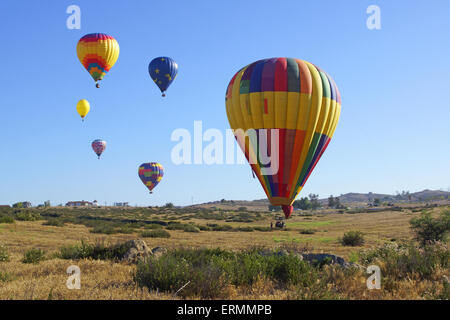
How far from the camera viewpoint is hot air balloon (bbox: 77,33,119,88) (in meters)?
40.7

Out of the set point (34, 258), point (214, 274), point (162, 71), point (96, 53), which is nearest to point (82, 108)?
point (162, 71)

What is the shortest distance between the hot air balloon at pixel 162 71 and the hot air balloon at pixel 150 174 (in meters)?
25.4

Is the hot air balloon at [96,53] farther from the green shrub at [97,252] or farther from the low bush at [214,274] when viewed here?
the low bush at [214,274]

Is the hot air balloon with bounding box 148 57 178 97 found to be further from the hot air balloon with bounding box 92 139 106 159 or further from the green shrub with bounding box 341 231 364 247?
the hot air balloon with bounding box 92 139 106 159

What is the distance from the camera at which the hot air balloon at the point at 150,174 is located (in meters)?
71.4

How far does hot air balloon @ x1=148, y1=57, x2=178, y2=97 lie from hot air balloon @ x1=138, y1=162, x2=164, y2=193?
2536 cm

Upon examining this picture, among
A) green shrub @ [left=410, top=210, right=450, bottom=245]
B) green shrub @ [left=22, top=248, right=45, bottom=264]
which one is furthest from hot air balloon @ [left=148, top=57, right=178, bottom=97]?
green shrub @ [left=22, top=248, right=45, bottom=264]

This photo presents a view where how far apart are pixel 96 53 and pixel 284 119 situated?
93.7 feet

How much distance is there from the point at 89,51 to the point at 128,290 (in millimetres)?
37409

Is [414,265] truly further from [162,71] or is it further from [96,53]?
[162,71]

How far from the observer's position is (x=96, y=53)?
1603 inches

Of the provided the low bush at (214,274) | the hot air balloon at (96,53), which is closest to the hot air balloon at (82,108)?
the hot air balloon at (96,53)

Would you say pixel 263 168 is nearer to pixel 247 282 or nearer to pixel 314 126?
pixel 314 126

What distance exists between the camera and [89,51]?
40.7 m
